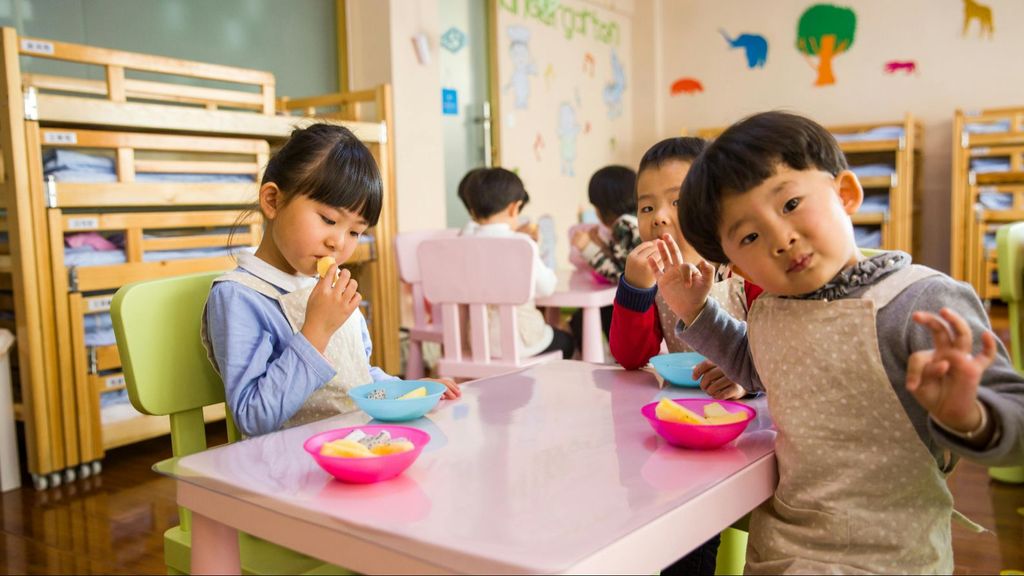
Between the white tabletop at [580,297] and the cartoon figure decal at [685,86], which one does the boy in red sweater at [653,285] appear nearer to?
the white tabletop at [580,297]

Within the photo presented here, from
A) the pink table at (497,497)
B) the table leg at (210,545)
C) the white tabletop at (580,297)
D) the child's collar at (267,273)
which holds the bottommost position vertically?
the table leg at (210,545)

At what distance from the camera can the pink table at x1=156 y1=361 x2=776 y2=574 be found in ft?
2.08

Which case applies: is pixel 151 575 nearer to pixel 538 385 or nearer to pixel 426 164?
pixel 538 385

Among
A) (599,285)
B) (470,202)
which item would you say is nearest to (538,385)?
(599,285)

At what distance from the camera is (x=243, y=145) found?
10.4 ft

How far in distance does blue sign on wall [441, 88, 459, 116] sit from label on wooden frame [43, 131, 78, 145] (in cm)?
249

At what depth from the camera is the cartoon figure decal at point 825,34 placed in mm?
→ 6246

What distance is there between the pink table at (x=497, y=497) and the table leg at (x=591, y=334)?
1509 mm

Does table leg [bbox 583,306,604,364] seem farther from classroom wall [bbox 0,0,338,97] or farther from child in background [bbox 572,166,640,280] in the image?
classroom wall [bbox 0,0,338,97]

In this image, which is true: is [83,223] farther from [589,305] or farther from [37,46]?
[589,305]

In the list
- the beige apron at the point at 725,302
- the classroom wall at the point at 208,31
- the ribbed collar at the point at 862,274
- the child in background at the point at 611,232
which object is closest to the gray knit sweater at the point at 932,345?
the ribbed collar at the point at 862,274

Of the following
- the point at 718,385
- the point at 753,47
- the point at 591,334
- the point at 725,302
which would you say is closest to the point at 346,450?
the point at 718,385

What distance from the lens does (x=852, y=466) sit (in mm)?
854

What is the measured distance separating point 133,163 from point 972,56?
5.52 m
